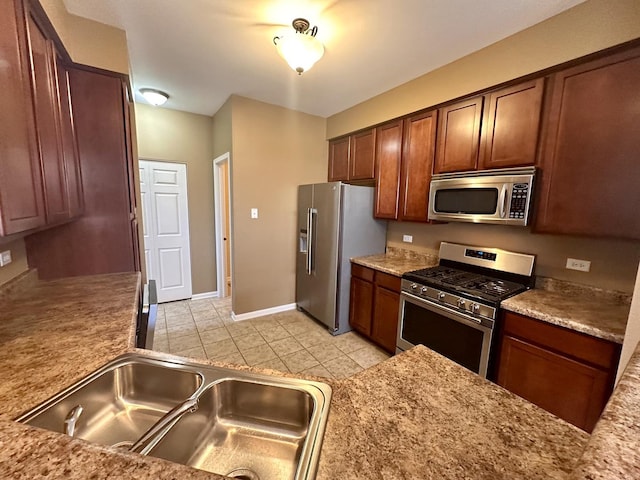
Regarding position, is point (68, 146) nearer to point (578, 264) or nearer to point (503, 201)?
point (503, 201)

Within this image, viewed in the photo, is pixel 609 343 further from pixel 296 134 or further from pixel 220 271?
pixel 220 271

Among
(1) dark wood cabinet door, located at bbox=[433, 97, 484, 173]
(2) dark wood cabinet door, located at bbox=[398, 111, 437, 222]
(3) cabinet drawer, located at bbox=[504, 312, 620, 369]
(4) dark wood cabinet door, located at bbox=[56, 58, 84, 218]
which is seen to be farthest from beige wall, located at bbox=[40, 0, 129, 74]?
(3) cabinet drawer, located at bbox=[504, 312, 620, 369]

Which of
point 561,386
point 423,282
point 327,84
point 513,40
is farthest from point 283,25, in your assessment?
point 561,386

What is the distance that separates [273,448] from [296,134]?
3.28 meters

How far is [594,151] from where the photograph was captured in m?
1.51

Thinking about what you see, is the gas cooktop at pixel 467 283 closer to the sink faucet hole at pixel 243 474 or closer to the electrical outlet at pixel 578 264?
the electrical outlet at pixel 578 264

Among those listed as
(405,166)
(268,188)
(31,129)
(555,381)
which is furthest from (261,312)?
(555,381)

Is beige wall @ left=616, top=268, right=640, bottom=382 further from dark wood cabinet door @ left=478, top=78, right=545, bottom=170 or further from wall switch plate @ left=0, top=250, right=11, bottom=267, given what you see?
wall switch plate @ left=0, top=250, right=11, bottom=267

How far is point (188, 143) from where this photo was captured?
3.61 m

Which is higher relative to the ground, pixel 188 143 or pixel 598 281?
pixel 188 143

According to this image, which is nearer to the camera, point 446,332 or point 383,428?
point 383,428

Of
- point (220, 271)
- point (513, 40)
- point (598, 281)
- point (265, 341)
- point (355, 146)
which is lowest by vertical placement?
point (265, 341)

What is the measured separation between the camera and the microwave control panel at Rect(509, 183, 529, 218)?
174cm

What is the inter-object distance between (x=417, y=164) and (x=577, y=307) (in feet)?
5.19
